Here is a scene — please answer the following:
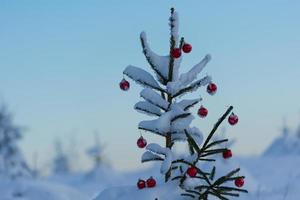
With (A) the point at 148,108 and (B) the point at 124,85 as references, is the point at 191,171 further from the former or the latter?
(B) the point at 124,85

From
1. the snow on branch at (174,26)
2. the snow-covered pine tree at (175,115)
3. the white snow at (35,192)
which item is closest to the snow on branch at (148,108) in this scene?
the snow-covered pine tree at (175,115)

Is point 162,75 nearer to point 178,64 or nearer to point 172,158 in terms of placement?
point 178,64

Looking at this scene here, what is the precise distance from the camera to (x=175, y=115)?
4691mm

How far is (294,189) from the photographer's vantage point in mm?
11586

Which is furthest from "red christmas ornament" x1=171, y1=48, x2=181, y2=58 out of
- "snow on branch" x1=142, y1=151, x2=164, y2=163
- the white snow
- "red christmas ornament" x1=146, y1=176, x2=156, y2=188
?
the white snow

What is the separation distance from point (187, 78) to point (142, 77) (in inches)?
14.7

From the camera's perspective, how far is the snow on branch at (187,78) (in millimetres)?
4746

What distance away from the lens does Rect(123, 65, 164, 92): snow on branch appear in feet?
15.9

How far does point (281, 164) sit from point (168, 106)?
65.5ft

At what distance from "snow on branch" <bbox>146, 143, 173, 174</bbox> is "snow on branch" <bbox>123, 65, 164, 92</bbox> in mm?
476

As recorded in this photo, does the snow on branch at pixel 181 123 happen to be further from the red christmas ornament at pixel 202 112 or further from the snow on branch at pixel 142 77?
the snow on branch at pixel 142 77

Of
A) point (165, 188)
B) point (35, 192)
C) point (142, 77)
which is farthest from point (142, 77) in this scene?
point (35, 192)

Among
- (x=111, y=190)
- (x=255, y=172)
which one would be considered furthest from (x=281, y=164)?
(x=111, y=190)

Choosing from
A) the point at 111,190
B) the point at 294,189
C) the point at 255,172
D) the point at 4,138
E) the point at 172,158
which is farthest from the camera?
the point at 4,138
